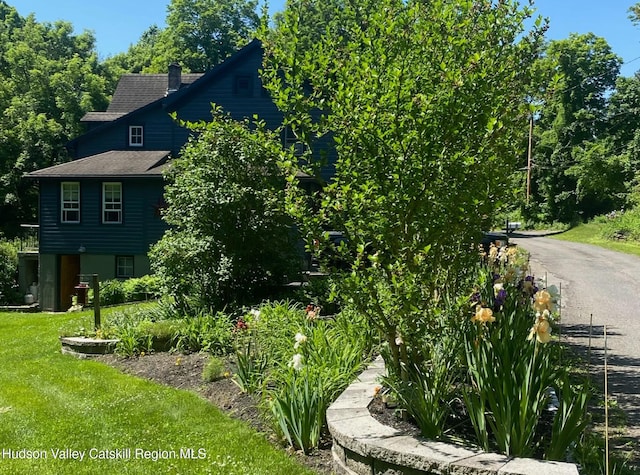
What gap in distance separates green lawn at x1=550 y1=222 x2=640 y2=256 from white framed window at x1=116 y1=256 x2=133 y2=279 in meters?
18.7

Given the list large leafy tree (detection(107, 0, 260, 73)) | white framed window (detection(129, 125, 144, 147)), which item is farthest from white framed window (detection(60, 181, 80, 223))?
large leafy tree (detection(107, 0, 260, 73))

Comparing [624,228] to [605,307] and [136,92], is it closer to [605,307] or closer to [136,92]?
[605,307]

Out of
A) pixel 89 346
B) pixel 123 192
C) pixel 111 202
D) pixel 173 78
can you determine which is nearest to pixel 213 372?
pixel 89 346

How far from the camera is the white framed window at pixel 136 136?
73.5ft

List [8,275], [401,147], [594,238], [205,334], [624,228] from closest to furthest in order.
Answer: [401,147] → [205,334] → [8,275] → [624,228] → [594,238]

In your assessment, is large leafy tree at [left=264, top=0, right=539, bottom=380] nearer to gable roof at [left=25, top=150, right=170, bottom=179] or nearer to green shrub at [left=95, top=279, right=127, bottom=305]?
green shrub at [left=95, top=279, right=127, bottom=305]

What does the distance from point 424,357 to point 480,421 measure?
914 mm

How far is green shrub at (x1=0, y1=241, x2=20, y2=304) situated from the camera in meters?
24.4

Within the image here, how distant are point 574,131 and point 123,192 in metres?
34.9

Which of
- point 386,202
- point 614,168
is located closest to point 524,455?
point 386,202

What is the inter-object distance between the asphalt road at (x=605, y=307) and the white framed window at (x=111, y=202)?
45.4 feet

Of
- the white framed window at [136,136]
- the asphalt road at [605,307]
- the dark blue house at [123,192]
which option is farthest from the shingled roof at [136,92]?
the asphalt road at [605,307]

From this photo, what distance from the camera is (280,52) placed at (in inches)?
163

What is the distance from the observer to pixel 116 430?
5012 mm
